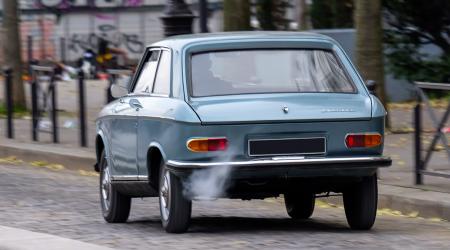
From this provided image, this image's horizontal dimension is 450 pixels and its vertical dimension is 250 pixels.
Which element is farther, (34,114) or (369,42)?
(34,114)

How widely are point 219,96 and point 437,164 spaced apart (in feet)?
12.0

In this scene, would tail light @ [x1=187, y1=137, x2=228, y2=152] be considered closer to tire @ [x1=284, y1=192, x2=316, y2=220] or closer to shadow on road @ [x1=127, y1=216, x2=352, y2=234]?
shadow on road @ [x1=127, y1=216, x2=352, y2=234]

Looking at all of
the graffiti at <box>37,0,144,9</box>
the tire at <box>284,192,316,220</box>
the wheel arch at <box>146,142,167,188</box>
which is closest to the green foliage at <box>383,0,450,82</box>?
the tire at <box>284,192,316,220</box>

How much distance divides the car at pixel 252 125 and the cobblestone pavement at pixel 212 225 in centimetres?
32

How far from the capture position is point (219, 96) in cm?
924

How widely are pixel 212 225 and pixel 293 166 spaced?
1.65 meters

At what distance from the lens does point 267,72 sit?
9586 millimetres

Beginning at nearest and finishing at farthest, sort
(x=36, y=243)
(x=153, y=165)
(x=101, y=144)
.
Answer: (x=36, y=243)
(x=153, y=165)
(x=101, y=144)

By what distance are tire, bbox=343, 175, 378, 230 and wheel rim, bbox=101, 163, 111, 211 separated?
7.77ft

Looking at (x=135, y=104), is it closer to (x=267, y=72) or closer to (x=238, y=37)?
(x=238, y=37)

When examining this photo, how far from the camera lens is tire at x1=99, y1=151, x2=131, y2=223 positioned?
429 inches

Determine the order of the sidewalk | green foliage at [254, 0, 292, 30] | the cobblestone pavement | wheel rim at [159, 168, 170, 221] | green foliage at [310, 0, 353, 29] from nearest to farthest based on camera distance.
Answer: the sidewalk
the cobblestone pavement
wheel rim at [159, 168, 170, 221]
green foliage at [310, 0, 353, 29]
green foliage at [254, 0, 292, 30]

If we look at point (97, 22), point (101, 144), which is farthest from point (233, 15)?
point (97, 22)

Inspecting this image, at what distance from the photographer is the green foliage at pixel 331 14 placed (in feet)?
98.6
